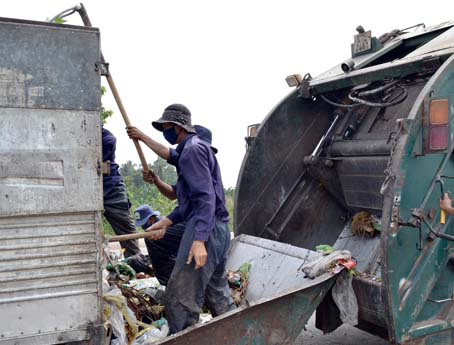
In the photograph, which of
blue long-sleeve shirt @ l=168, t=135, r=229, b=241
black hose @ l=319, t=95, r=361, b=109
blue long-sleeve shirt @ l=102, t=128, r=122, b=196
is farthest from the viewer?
blue long-sleeve shirt @ l=102, t=128, r=122, b=196

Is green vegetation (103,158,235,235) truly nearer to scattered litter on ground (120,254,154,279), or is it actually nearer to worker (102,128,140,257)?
worker (102,128,140,257)

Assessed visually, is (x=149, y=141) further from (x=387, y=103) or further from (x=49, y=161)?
(x=387, y=103)

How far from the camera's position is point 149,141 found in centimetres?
365

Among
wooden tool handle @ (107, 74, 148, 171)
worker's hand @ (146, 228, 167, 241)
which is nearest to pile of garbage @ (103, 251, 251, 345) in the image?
worker's hand @ (146, 228, 167, 241)

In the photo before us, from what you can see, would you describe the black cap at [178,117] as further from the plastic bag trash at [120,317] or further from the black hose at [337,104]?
the black hose at [337,104]

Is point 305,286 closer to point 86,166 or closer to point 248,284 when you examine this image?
point 248,284

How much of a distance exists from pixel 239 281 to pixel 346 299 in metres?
0.97

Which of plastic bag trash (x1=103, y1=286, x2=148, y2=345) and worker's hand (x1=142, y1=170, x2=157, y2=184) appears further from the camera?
worker's hand (x1=142, y1=170, x2=157, y2=184)

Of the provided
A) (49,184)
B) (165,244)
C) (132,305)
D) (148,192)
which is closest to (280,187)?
(165,244)

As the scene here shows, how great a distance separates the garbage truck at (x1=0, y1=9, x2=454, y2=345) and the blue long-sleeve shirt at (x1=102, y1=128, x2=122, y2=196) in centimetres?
110

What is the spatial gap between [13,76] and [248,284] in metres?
2.28

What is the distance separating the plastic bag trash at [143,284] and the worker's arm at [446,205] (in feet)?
6.42

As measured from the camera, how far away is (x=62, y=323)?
8.48 feet

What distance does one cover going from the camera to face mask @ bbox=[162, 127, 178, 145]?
3639mm
